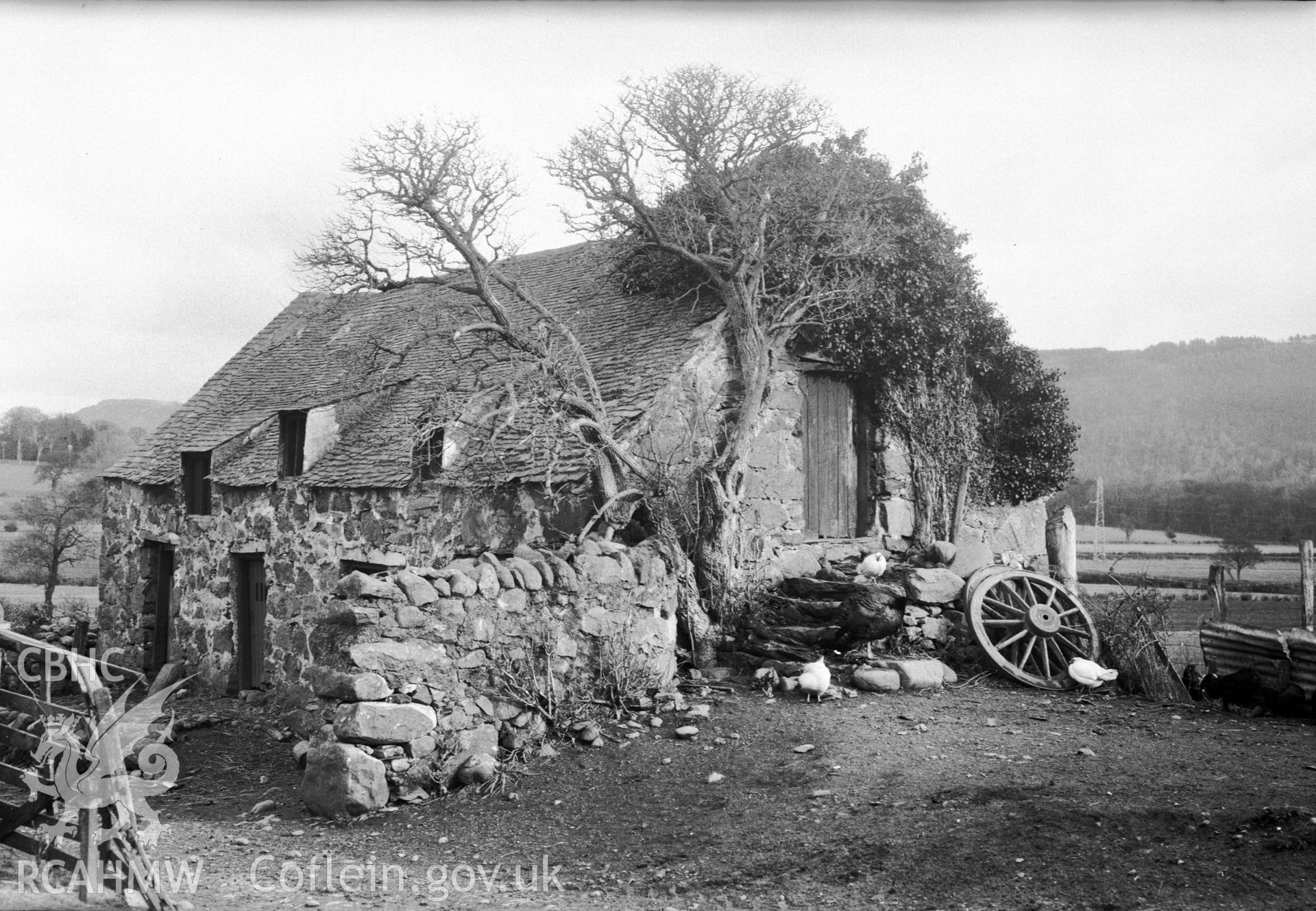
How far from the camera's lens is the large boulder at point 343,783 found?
6.54 m

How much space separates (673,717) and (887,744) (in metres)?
1.87

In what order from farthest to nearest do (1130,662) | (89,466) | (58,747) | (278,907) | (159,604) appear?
(89,466)
(159,604)
(1130,662)
(278,907)
(58,747)

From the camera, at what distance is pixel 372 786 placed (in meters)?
6.60

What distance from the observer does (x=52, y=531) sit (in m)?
22.9

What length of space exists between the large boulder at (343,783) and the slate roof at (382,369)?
3.98 meters

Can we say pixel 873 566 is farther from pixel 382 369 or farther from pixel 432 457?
pixel 382 369

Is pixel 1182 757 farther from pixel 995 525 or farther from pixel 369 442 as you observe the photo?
pixel 369 442

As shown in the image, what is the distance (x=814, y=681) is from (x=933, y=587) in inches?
84.7

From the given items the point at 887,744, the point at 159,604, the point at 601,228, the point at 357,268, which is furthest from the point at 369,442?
the point at 887,744


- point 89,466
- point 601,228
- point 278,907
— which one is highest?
point 601,228

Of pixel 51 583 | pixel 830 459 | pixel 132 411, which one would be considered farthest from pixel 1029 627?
pixel 132 411

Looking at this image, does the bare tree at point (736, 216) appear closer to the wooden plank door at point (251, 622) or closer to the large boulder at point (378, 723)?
the large boulder at point (378, 723)

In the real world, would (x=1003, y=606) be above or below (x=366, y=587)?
below

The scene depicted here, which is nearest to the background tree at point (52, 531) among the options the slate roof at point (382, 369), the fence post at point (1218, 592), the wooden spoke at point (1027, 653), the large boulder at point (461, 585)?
the slate roof at point (382, 369)
